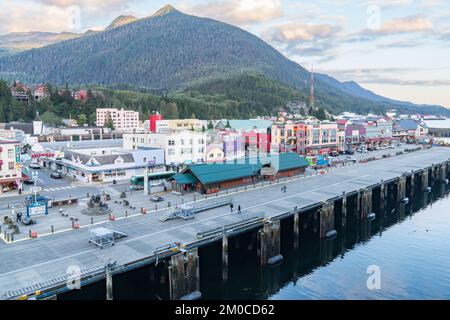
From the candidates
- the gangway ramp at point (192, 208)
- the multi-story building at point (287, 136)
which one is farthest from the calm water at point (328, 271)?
the multi-story building at point (287, 136)

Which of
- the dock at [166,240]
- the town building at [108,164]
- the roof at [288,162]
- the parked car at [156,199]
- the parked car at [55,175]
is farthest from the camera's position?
the roof at [288,162]

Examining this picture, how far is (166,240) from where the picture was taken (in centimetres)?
4369

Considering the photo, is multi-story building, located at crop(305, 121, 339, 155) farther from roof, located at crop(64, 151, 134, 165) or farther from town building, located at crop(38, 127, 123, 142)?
town building, located at crop(38, 127, 123, 142)

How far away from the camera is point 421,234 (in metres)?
66.2

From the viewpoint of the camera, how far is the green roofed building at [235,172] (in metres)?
70.8

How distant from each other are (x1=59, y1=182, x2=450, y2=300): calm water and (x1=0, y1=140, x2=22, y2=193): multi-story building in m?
39.5

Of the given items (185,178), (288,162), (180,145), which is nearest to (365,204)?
(288,162)

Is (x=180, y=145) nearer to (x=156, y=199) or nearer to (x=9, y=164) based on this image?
(x=156, y=199)

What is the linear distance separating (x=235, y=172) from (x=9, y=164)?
140 feet

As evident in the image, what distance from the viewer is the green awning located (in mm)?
69969

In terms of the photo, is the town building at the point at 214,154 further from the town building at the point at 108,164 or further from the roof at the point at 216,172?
the roof at the point at 216,172

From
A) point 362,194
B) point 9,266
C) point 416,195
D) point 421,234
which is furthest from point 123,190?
point 416,195

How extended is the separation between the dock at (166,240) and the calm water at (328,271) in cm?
317

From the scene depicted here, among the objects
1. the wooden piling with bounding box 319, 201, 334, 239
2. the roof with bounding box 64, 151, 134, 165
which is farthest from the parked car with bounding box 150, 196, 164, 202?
the wooden piling with bounding box 319, 201, 334, 239
